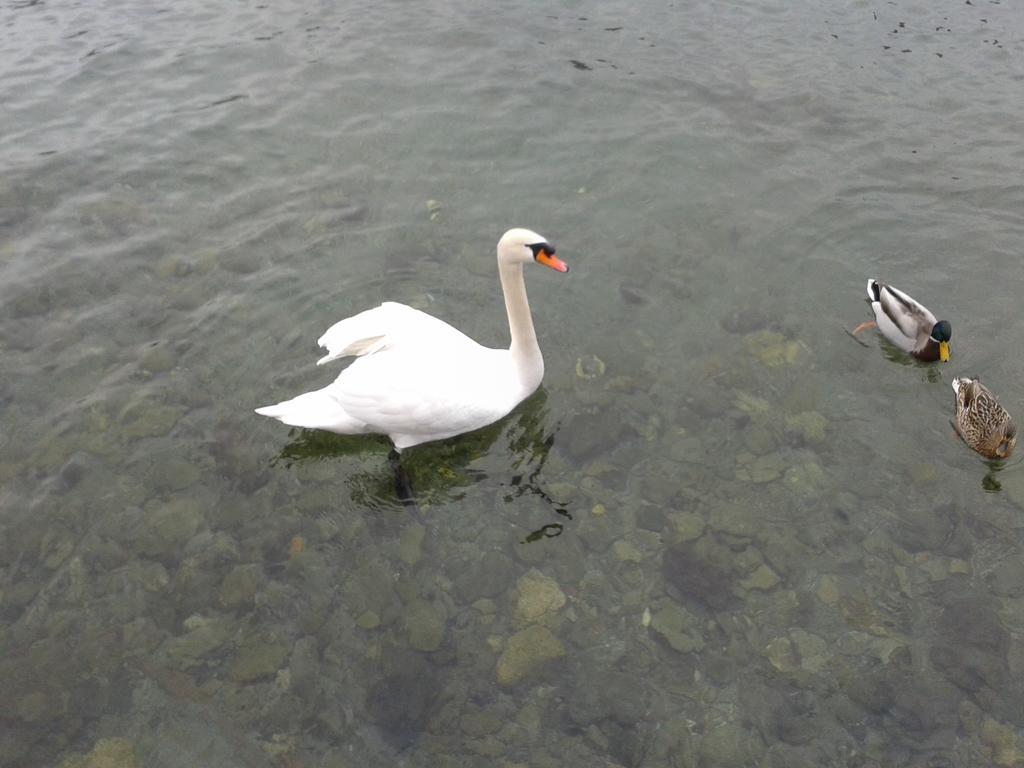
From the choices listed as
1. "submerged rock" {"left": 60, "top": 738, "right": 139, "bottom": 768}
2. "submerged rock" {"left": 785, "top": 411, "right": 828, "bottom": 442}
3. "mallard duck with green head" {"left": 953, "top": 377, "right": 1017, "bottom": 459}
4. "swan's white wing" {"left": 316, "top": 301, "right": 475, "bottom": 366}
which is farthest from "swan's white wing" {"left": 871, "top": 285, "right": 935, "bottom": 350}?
"submerged rock" {"left": 60, "top": 738, "right": 139, "bottom": 768}

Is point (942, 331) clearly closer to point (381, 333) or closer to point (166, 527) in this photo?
point (381, 333)

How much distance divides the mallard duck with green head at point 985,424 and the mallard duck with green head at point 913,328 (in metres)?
0.57

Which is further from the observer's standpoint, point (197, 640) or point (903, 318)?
point (903, 318)

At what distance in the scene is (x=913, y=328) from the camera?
7164 millimetres

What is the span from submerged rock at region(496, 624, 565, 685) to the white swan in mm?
1683

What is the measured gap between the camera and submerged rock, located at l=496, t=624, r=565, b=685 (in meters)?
5.25

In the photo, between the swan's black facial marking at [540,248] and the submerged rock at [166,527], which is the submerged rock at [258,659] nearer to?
the submerged rock at [166,527]

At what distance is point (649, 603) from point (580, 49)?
8.94 m

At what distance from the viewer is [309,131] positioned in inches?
412

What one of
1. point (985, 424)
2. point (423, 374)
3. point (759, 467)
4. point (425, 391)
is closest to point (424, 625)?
point (425, 391)

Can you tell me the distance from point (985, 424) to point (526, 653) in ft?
13.0

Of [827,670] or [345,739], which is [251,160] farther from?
[827,670]

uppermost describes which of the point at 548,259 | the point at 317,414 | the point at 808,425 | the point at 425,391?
the point at 548,259

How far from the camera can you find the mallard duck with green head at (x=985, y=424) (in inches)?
A: 249
